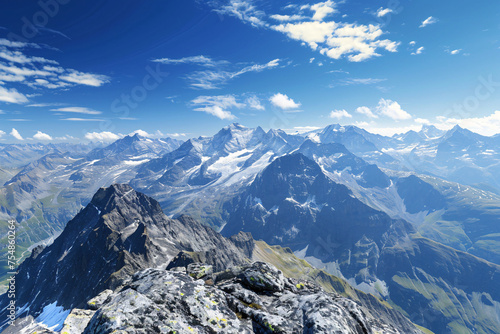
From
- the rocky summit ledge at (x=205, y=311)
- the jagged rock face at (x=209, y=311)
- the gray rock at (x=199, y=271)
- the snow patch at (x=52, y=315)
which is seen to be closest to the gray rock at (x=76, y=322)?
the rocky summit ledge at (x=205, y=311)

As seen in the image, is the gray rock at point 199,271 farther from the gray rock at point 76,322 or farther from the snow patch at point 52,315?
the snow patch at point 52,315

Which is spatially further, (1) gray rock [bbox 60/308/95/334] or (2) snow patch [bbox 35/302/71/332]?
(2) snow patch [bbox 35/302/71/332]

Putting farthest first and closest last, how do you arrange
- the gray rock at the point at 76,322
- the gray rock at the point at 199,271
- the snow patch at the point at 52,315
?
the snow patch at the point at 52,315 → the gray rock at the point at 199,271 → the gray rock at the point at 76,322

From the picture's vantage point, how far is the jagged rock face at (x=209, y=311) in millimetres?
12938

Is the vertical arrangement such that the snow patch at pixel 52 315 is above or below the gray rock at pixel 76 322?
below

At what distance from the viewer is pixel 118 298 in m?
14.9

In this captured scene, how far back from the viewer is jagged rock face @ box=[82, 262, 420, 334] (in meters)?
12.9

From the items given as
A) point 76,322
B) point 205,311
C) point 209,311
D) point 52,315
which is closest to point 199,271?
point 76,322

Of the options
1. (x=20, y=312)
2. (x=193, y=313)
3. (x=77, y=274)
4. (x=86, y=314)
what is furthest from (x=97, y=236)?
(x=193, y=313)

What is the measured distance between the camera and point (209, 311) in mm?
15586

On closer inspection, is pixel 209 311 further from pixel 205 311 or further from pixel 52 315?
pixel 52 315

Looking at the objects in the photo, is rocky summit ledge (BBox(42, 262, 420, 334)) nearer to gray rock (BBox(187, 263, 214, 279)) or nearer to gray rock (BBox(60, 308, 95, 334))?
gray rock (BBox(60, 308, 95, 334))

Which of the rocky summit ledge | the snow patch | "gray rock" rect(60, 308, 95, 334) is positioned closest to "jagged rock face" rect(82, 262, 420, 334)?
the rocky summit ledge

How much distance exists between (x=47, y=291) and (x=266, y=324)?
759 ft
